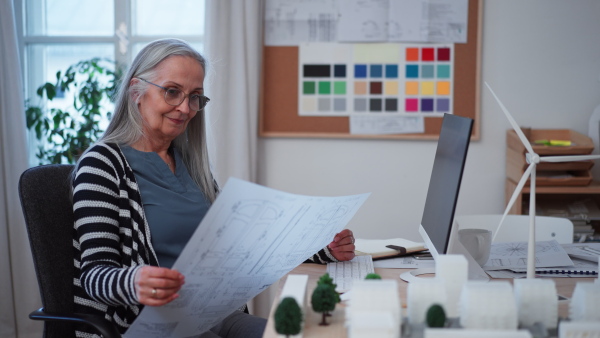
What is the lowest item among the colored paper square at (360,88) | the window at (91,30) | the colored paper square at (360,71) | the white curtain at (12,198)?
the white curtain at (12,198)

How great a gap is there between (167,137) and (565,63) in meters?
2.21

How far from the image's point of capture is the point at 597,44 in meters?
3.11

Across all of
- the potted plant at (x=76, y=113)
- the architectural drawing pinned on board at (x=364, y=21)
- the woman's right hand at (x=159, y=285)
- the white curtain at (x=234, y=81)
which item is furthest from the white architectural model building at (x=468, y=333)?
the potted plant at (x=76, y=113)

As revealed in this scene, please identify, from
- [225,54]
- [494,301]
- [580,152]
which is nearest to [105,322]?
[494,301]

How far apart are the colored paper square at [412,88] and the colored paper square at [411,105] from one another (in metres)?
0.04

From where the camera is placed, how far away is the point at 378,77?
3197 millimetres

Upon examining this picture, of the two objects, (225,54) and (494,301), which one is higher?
(225,54)

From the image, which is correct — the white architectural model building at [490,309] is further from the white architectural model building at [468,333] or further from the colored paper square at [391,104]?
the colored paper square at [391,104]

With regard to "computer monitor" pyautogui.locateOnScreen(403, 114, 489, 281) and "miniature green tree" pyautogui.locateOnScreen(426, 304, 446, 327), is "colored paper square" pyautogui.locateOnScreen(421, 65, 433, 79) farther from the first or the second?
"miniature green tree" pyautogui.locateOnScreen(426, 304, 446, 327)

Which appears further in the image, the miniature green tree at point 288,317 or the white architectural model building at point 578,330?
the miniature green tree at point 288,317

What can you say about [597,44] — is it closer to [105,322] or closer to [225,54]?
[225,54]

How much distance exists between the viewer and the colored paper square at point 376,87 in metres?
3.20

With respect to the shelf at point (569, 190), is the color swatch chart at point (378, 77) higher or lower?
higher

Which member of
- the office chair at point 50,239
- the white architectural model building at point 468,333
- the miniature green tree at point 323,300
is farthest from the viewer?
the office chair at point 50,239
